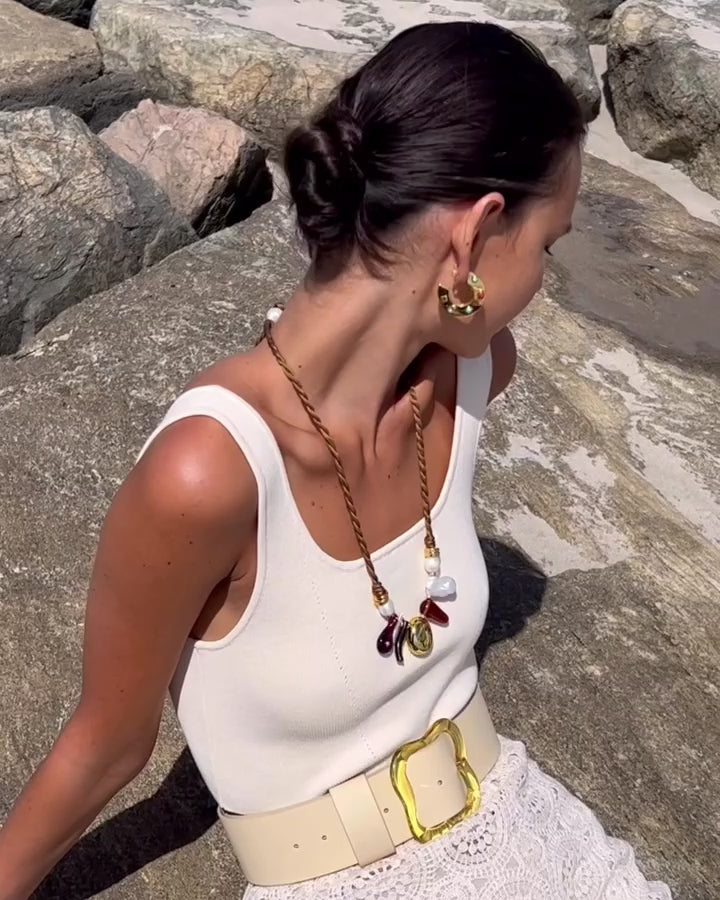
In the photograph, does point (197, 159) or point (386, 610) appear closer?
point (386, 610)

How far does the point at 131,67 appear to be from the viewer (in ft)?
14.2

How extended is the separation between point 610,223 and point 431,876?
3819 millimetres

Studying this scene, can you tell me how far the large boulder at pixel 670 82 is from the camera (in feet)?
16.7

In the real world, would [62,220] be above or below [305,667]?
below

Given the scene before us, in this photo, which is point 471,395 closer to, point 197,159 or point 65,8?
point 197,159

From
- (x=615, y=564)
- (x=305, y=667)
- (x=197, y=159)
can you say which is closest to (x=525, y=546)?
(x=615, y=564)

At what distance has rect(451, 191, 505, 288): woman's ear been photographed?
3.58 feet

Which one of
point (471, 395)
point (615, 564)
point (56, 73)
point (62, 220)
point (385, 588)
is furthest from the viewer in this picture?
point (56, 73)

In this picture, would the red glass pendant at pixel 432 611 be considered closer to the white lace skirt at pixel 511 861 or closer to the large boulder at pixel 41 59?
the white lace skirt at pixel 511 861

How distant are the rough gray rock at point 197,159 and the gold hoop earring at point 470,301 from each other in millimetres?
2230

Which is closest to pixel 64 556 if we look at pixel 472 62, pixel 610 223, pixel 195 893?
pixel 195 893

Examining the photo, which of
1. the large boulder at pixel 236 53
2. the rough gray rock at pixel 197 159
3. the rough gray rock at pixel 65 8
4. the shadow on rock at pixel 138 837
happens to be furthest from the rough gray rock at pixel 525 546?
the rough gray rock at pixel 65 8

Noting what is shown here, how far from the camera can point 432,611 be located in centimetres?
124

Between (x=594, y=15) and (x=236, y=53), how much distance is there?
289 cm
